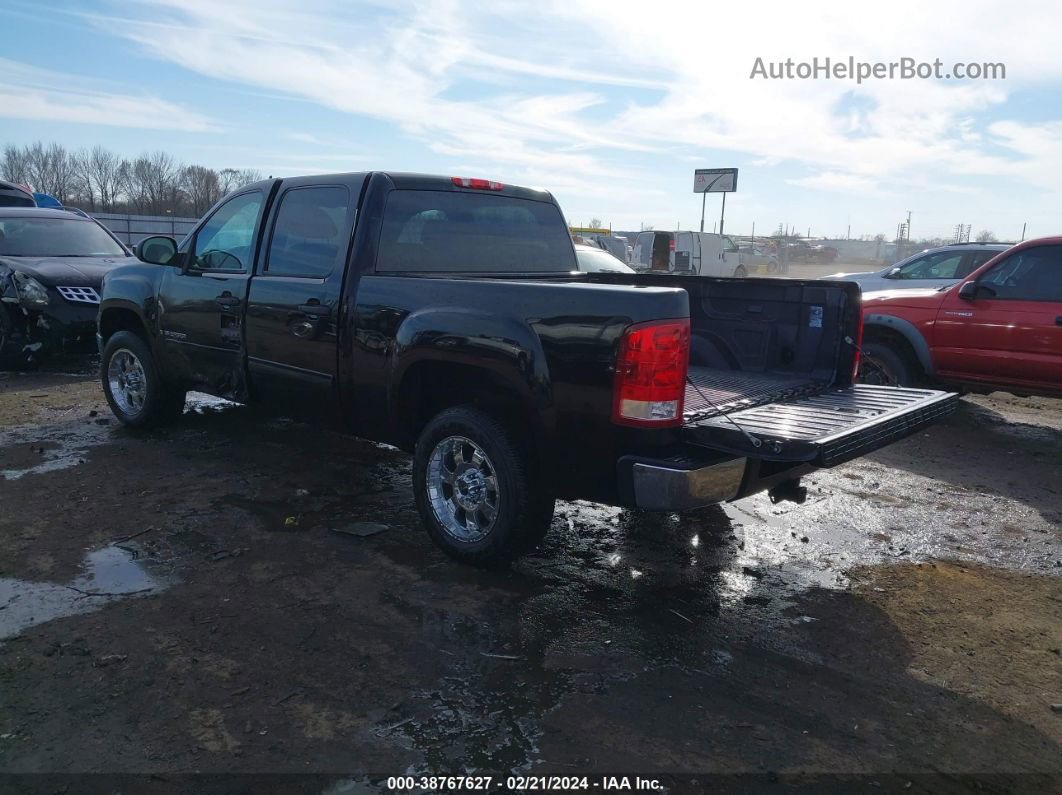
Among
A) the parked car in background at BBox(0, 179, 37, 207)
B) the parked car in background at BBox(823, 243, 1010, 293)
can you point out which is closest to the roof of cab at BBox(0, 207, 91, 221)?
the parked car in background at BBox(0, 179, 37, 207)

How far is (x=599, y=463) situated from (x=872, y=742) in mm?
1438

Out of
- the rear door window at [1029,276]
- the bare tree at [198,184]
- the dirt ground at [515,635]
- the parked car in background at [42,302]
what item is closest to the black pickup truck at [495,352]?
the dirt ground at [515,635]

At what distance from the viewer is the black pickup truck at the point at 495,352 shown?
3.38m

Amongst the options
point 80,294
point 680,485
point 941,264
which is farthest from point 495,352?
point 941,264

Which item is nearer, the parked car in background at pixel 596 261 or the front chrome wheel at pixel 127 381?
the front chrome wheel at pixel 127 381

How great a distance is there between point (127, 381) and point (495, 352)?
424cm

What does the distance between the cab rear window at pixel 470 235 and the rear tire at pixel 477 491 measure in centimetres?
107

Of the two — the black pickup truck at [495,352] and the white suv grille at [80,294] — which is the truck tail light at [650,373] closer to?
the black pickup truck at [495,352]

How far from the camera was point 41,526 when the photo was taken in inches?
181

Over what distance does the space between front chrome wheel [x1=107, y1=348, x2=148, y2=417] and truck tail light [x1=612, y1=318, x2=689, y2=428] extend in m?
4.54

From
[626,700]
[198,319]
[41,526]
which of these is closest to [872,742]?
[626,700]

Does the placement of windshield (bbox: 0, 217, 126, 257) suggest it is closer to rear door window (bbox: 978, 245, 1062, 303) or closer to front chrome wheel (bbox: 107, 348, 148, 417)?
front chrome wheel (bbox: 107, 348, 148, 417)

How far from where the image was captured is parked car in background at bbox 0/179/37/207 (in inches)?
613

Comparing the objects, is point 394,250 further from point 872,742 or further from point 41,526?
point 872,742
